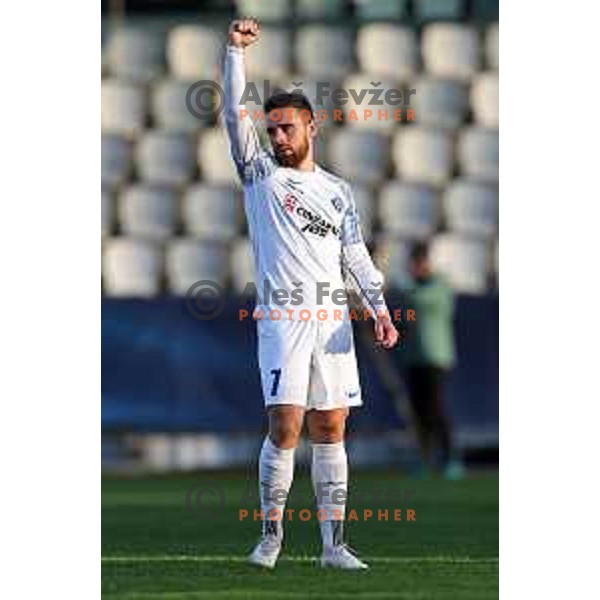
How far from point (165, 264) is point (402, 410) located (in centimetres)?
180

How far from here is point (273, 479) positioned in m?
6.78

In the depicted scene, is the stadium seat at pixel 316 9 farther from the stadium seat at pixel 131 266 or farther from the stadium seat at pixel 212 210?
the stadium seat at pixel 131 266

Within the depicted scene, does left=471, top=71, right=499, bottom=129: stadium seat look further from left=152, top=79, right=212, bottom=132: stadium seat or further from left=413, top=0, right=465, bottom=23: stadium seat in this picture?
left=152, top=79, right=212, bottom=132: stadium seat

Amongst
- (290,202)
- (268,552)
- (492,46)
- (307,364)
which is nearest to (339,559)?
(268,552)

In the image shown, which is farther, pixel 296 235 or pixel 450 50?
pixel 450 50

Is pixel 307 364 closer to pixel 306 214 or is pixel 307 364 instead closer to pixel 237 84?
pixel 306 214

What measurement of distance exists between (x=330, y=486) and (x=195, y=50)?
5.58 metres

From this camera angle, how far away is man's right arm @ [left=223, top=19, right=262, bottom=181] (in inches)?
257

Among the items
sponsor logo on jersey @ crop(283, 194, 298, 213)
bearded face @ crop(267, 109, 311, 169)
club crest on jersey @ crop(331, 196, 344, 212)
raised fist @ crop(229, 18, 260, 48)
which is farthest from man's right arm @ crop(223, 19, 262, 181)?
club crest on jersey @ crop(331, 196, 344, 212)

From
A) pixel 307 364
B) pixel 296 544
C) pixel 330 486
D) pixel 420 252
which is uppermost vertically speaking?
pixel 420 252
